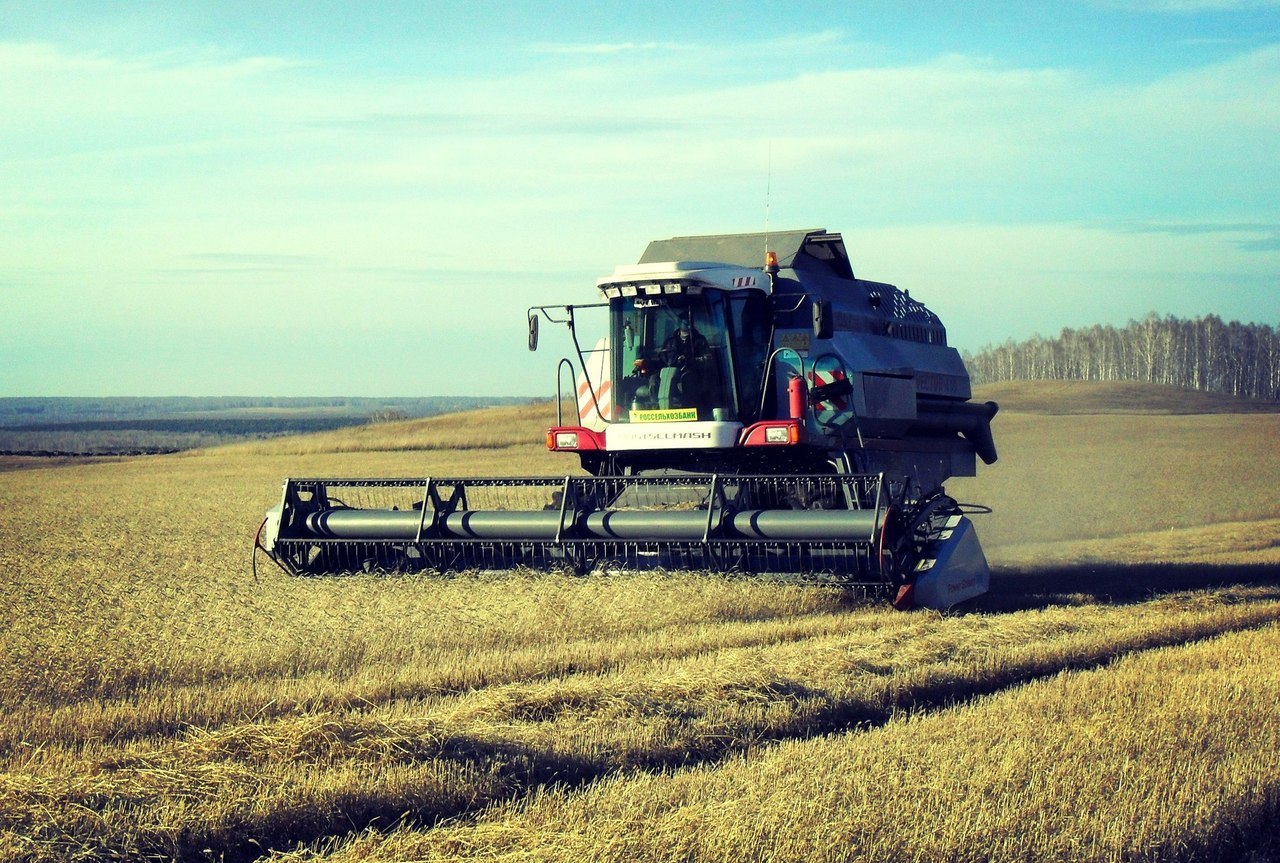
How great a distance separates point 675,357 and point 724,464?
38.8 inches

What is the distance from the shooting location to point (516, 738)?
16.8ft

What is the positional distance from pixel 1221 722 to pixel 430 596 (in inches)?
203

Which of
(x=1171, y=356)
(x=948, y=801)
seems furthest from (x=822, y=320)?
(x=1171, y=356)

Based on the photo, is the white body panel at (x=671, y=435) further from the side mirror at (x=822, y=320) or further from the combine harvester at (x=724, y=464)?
the side mirror at (x=822, y=320)

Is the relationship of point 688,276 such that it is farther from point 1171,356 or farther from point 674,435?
point 1171,356

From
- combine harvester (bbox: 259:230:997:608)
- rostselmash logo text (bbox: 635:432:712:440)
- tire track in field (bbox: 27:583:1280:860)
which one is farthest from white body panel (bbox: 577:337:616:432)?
tire track in field (bbox: 27:583:1280:860)

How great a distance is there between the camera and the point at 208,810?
413 centimetres

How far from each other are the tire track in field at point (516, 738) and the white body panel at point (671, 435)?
11.4 feet

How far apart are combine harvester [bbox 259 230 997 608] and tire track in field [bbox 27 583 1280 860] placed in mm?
2132

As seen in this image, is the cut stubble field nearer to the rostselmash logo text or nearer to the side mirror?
the rostselmash logo text

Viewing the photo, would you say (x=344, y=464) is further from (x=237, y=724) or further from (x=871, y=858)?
(x=871, y=858)

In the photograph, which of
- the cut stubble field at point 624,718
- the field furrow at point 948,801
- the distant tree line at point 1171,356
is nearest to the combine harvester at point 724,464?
the cut stubble field at point 624,718

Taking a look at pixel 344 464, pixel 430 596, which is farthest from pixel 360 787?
pixel 344 464

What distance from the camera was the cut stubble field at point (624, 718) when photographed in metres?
4.07
